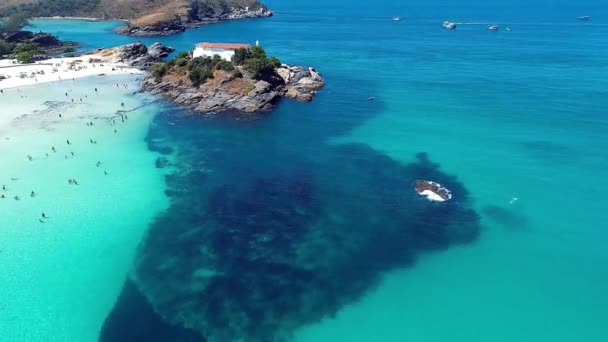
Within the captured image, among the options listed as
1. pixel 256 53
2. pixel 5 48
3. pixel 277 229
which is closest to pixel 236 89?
pixel 256 53

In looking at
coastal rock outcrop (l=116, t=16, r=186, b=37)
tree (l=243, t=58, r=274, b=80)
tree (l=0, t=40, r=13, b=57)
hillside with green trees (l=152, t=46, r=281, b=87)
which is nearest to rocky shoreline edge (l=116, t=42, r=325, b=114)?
hillside with green trees (l=152, t=46, r=281, b=87)

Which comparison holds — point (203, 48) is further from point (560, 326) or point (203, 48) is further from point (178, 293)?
point (560, 326)

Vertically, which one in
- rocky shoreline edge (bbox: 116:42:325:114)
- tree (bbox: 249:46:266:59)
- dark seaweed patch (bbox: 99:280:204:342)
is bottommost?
dark seaweed patch (bbox: 99:280:204:342)

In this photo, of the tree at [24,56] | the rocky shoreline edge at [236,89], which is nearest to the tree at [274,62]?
the rocky shoreline edge at [236,89]

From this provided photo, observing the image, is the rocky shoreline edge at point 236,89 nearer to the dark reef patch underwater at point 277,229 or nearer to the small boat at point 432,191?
the dark reef patch underwater at point 277,229

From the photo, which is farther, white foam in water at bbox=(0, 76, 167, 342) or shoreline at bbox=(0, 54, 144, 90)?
shoreline at bbox=(0, 54, 144, 90)

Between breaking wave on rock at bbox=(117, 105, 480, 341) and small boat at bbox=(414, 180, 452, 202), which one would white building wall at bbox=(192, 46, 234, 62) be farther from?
small boat at bbox=(414, 180, 452, 202)

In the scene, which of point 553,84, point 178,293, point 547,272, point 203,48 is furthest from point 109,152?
point 553,84
